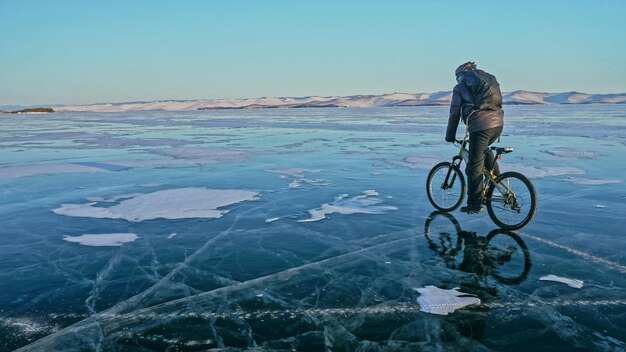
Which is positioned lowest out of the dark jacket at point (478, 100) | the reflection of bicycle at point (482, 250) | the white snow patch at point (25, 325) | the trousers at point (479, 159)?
the white snow patch at point (25, 325)

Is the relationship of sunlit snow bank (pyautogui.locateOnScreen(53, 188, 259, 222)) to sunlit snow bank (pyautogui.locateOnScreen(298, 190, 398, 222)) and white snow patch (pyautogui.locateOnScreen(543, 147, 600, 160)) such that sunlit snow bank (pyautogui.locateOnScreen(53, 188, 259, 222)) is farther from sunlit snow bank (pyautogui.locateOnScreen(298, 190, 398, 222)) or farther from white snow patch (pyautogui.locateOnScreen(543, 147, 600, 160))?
white snow patch (pyautogui.locateOnScreen(543, 147, 600, 160))

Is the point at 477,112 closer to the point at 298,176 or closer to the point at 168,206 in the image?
the point at 168,206

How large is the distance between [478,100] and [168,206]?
5221 millimetres

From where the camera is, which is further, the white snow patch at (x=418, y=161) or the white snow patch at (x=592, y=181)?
the white snow patch at (x=418, y=161)

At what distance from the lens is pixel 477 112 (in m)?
6.04

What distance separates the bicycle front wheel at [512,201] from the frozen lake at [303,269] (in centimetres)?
22

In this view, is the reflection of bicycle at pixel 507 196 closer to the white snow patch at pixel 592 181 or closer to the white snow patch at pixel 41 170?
the white snow patch at pixel 592 181

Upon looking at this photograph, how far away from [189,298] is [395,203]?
466cm

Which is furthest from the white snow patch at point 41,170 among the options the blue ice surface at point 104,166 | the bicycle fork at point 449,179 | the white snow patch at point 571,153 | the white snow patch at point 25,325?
the white snow patch at point 571,153

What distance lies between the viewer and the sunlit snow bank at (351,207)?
722 cm

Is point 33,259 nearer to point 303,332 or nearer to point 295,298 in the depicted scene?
point 295,298

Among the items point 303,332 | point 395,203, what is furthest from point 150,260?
point 395,203

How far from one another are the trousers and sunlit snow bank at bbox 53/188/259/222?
12.7ft

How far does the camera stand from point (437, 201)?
7.49 metres
